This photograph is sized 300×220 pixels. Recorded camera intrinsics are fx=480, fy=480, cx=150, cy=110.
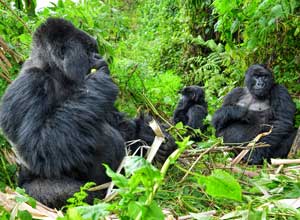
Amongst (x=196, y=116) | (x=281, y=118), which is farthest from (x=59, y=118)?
(x=196, y=116)

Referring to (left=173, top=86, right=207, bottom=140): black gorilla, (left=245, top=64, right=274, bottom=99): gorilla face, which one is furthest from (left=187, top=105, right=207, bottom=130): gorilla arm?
(left=245, top=64, right=274, bottom=99): gorilla face

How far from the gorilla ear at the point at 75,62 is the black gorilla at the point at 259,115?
2.73 metres

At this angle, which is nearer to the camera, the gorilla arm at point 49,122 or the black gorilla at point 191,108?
the gorilla arm at point 49,122

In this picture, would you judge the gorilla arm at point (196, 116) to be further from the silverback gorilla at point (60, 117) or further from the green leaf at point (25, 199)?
the green leaf at point (25, 199)

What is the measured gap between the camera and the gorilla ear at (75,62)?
8.57 ft

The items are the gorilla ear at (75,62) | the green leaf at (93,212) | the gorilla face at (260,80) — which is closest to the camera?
the green leaf at (93,212)

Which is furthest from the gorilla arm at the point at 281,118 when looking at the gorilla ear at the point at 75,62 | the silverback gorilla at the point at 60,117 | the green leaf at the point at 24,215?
the green leaf at the point at 24,215

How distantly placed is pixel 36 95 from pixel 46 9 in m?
1.42

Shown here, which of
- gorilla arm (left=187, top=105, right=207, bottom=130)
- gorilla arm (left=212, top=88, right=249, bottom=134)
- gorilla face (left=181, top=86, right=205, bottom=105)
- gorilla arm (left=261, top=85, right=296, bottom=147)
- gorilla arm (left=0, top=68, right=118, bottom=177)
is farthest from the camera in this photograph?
gorilla face (left=181, top=86, right=205, bottom=105)

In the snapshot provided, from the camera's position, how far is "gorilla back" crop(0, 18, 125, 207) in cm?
242

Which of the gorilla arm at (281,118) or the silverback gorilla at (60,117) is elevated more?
the silverback gorilla at (60,117)

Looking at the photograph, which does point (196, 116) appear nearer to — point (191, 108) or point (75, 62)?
point (191, 108)

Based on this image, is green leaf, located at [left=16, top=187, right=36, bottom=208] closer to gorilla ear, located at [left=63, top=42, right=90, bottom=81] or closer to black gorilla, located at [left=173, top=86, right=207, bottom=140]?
gorilla ear, located at [left=63, top=42, right=90, bottom=81]

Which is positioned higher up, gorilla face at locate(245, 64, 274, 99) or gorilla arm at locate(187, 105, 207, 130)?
gorilla face at locate(245, 64, 274, 99)
